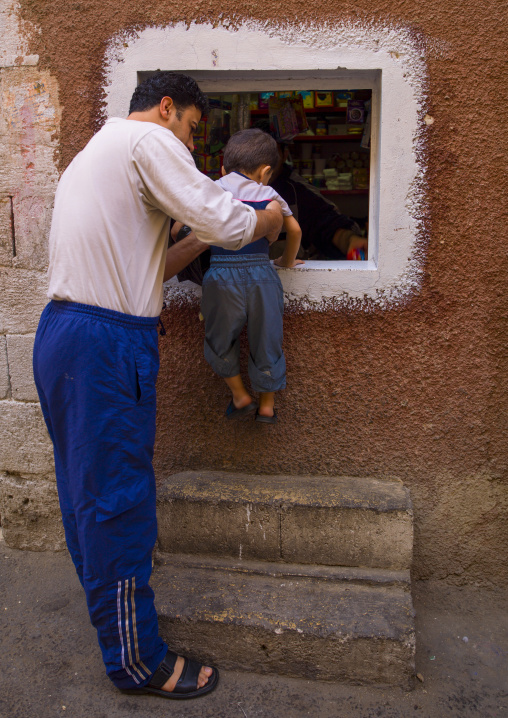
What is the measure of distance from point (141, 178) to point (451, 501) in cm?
183

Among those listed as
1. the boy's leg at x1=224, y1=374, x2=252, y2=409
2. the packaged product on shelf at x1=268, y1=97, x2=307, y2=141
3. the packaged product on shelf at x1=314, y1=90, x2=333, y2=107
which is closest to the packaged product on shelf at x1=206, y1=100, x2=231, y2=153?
the packaged product on shelf at x1=268, y1=97, x2=307, y2=141

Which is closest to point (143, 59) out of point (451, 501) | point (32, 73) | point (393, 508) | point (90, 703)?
point (32, 73)

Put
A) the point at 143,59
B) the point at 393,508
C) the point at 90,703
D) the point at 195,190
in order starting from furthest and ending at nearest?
the point at 143,59, the point at 393,508, the point at 90,703, the point at 195,190

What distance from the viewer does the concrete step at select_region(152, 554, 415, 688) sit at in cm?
203

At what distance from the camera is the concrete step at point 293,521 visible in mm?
2289

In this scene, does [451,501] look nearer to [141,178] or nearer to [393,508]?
[393,508]

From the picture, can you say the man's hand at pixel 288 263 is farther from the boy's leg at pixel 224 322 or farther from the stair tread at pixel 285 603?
the stair tread at pixel 285 603

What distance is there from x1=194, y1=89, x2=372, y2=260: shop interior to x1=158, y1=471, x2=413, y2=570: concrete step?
4.07 feet

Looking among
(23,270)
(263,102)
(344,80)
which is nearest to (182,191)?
(344,80)

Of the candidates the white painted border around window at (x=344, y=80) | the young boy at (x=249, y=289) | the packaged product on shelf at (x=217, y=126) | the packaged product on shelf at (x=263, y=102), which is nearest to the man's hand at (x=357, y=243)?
the white painted border around window at (x=344, y=80)

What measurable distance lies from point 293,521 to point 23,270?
65.9 inches

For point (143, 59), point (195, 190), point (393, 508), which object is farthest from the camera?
point (143, 59)

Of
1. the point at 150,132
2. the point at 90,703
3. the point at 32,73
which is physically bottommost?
the point at 90,703

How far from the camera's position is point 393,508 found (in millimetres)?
2256
